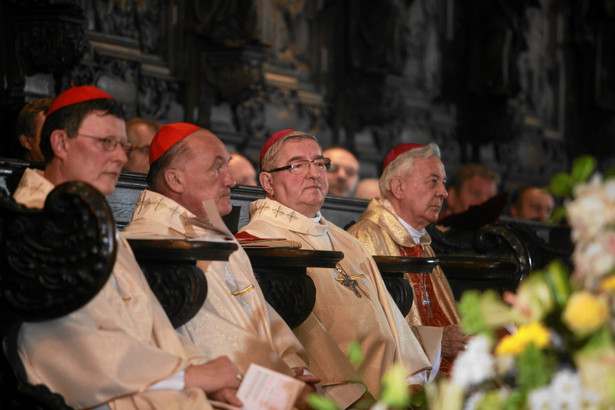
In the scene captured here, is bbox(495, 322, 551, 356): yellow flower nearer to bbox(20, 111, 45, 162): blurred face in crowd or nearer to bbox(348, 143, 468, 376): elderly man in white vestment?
bbox(348, 143, 468, 376): elderly man in white vestment

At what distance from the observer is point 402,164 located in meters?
5.21

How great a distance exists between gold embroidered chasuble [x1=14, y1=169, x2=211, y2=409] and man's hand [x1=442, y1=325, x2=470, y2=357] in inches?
75.4

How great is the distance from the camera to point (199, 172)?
375 centimetres

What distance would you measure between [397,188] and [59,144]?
8.15 ft

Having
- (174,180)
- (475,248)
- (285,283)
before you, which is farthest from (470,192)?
(174,180)

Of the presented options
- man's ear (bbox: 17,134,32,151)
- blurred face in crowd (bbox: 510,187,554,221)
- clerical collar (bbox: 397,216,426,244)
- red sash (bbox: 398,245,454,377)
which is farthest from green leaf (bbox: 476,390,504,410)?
blurred face in crowd (bbox: 510,187,554,221)

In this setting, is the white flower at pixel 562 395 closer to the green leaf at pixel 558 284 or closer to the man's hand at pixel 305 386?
the green leaf at pixel 558 284

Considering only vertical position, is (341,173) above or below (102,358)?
below

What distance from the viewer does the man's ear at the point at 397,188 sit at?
516 cm

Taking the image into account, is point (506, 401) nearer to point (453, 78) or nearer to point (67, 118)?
point (67, 118)

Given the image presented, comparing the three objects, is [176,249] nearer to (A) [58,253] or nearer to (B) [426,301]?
(A) [58,253]

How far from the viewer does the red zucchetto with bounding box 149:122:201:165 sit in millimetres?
3803

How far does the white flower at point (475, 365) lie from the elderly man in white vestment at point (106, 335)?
1.23m

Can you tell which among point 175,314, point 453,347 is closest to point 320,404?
point 175,314
